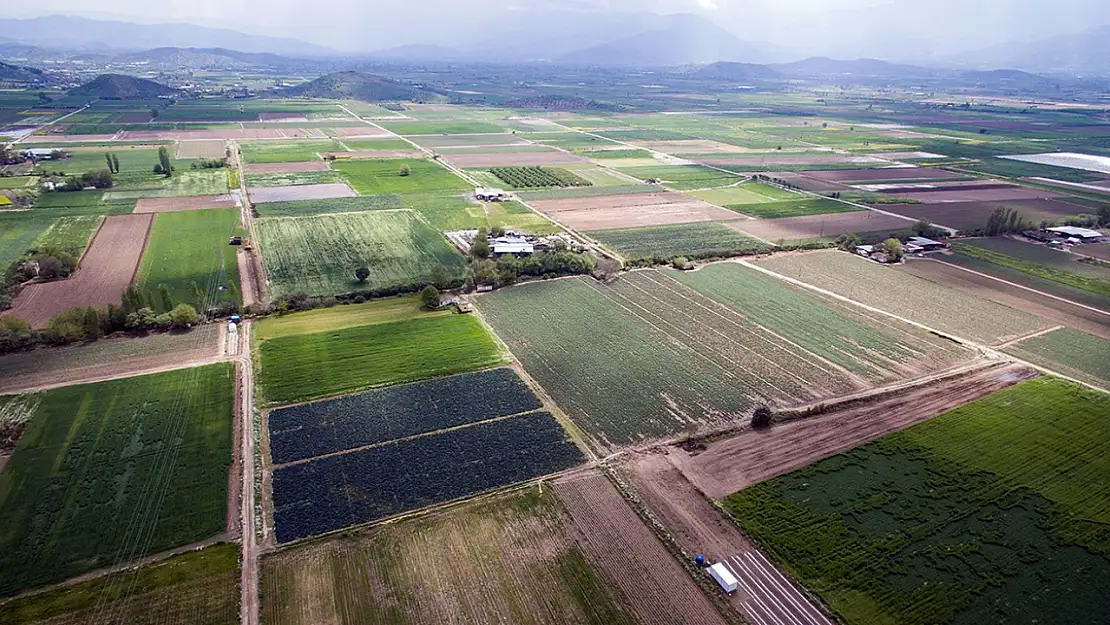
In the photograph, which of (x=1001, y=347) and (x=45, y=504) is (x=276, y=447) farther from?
(x=1001, y=347)

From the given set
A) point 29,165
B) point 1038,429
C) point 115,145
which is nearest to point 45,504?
point 1038,429

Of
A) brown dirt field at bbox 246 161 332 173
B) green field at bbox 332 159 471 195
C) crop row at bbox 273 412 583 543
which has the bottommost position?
brown dirt field at bbox 246 161 332 173

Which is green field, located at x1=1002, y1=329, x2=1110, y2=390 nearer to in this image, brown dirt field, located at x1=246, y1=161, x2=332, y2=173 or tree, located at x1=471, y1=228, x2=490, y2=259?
tree, located at x1=471, y1=228, x2=490, y2=259

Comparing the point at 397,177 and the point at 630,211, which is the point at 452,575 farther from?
the point at 397,177

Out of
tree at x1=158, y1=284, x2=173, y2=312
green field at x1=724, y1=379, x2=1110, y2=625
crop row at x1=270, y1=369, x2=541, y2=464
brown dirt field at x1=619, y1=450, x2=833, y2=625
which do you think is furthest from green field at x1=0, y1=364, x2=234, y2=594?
green field at x1=724, y1=379, x2=1110, y2=625

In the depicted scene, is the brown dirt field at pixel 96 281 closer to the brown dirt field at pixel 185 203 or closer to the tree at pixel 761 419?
the brown dirt field at pixel 185 203

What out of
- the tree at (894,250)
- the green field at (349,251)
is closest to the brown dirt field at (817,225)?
the tree at (894,250)
